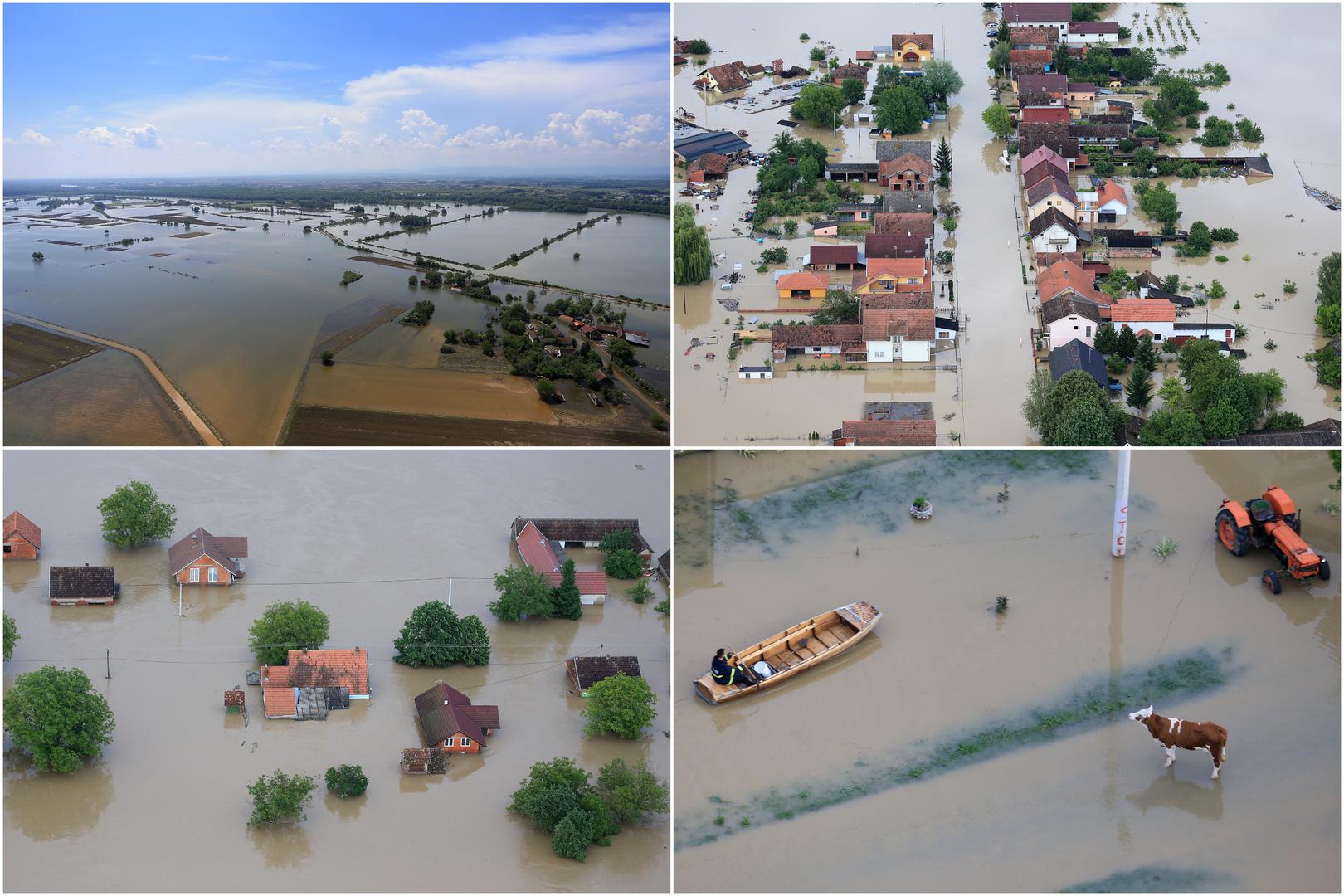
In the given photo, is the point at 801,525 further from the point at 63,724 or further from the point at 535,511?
the point at 63,724

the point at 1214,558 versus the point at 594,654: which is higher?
the point at 1214,558

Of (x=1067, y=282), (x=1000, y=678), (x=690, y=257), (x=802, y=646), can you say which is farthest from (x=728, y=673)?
(x=1067, y=282)

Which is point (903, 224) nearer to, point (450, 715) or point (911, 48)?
point (911, 48)

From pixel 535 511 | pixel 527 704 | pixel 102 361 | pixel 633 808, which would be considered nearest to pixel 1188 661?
pixel 633 808

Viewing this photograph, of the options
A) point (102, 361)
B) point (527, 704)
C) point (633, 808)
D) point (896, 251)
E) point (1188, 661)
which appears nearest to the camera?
point (633, 808)

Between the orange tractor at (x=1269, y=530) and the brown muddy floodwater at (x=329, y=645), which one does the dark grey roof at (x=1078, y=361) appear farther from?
the brown muddy floodwater at (x=329, y=645)

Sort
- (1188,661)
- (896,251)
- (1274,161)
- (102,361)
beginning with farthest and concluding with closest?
1. (1274,161)
2. (896,251)
3. (102,361)
4. (1188,661)

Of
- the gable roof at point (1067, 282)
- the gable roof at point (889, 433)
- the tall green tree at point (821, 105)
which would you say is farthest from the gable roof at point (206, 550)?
the tall green tree at point (821, 105)

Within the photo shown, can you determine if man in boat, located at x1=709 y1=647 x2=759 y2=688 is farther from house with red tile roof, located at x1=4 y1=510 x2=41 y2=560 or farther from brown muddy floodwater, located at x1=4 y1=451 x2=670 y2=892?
→ house with red tile roof, located at x1=4 y1=510 x2=41 y2=560
